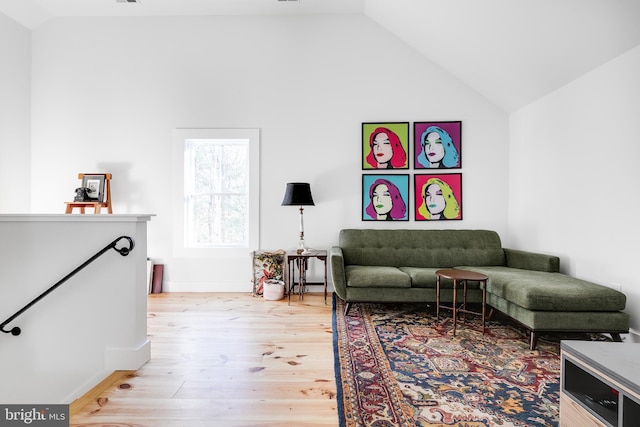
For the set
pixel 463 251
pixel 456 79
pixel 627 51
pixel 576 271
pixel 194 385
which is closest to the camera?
pixel 194 385

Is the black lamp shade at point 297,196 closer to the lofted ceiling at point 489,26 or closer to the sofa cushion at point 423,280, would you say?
the sofa cushion at point 423,280

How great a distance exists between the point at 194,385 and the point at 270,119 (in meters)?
3.28

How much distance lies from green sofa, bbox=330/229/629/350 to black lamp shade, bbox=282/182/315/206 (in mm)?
632

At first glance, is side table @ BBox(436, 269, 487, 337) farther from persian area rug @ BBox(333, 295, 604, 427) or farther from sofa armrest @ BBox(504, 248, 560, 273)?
sofa armrest @ BBox(504, 248, 560, 273)

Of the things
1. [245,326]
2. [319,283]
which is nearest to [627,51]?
[319,283]

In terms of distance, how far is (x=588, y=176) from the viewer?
3.03m

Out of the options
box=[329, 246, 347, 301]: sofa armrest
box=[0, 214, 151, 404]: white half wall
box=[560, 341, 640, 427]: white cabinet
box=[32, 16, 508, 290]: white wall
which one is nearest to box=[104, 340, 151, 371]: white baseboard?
box=[0, 214, 151, 404]: white half wall

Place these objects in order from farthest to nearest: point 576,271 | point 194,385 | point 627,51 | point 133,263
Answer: point 576,271 → point 627,51 → point 133,263 → point 194,385

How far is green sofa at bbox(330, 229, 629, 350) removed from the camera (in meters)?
2.49

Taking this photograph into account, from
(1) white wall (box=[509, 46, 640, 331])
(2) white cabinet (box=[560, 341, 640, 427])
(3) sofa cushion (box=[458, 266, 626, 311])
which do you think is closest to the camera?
(2) white cabinet (box=[560, 341, 640, 427])

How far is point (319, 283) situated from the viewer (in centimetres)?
426

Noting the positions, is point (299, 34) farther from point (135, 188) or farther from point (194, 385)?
point (194, 385)

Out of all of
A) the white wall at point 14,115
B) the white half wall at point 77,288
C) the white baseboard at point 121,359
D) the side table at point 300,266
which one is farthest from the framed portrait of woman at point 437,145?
the white wall at point 14,115

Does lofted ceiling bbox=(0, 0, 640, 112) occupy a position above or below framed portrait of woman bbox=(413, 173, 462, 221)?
above
